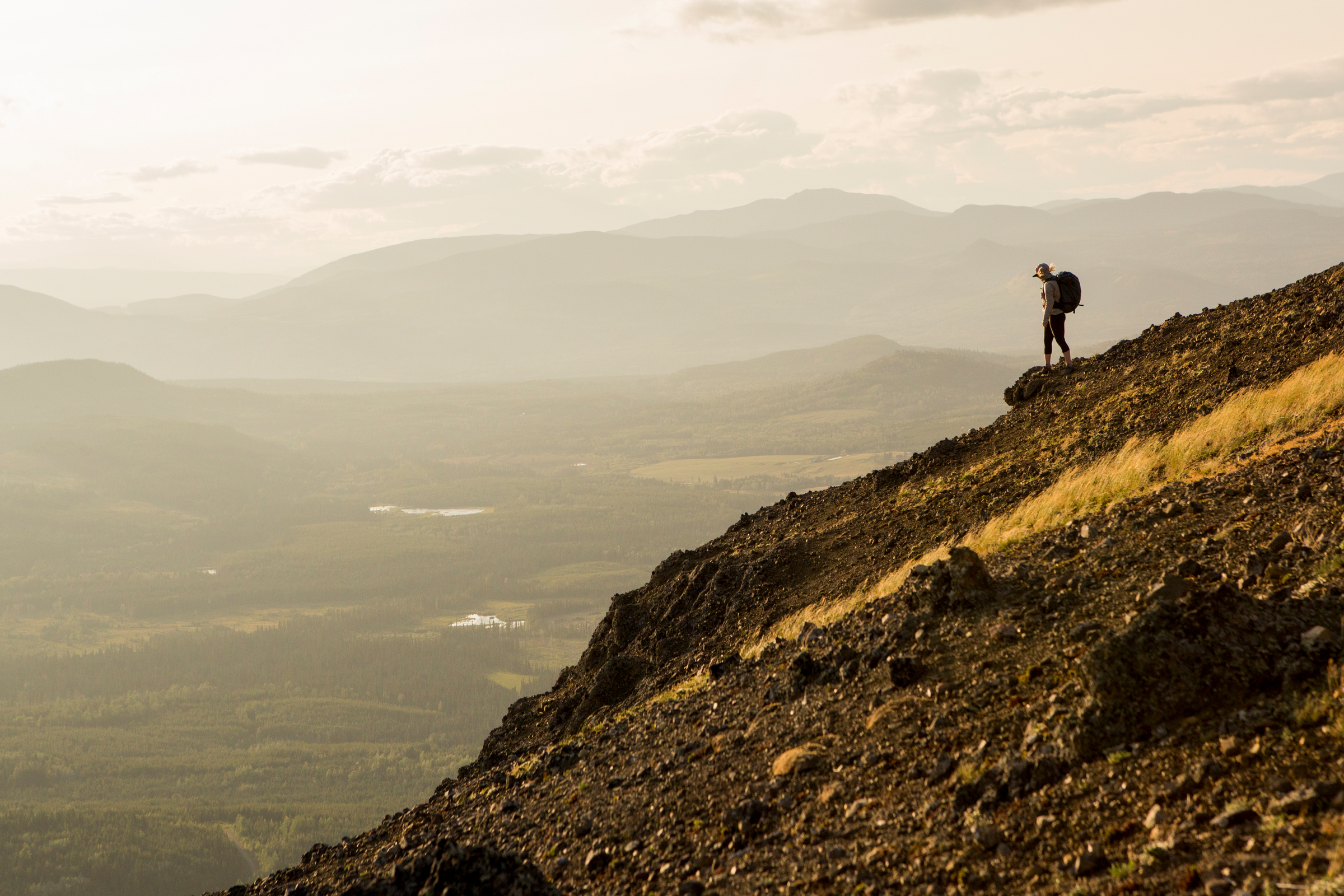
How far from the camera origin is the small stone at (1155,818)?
749 cm

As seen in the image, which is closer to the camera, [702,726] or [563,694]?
[702,726]

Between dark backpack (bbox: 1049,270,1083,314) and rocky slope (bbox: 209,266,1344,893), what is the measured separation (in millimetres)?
4611

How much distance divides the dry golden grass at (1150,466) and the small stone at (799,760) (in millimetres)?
4746

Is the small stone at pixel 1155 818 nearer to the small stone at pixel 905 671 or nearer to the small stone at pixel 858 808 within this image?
the small stone at pixel 858 808

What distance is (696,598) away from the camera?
74.4 feet

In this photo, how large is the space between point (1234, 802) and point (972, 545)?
9.95 m

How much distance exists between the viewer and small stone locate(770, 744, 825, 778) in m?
11.0

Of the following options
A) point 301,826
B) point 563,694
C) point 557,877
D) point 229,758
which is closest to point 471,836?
point 557,877

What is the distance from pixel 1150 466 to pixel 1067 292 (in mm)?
8708

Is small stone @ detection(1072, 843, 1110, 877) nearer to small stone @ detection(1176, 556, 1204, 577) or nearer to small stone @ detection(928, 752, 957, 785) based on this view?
small stone @ detection(928, 752, 957, 785)

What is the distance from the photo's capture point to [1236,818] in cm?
715

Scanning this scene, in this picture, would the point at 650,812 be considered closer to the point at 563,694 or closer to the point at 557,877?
the point at 557,877

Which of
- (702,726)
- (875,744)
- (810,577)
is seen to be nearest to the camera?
(875,744)

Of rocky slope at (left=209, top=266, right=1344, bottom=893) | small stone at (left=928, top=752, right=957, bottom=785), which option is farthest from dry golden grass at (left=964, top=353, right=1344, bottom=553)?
small stone at (left=928, top=752, right=957, bottom=785)
